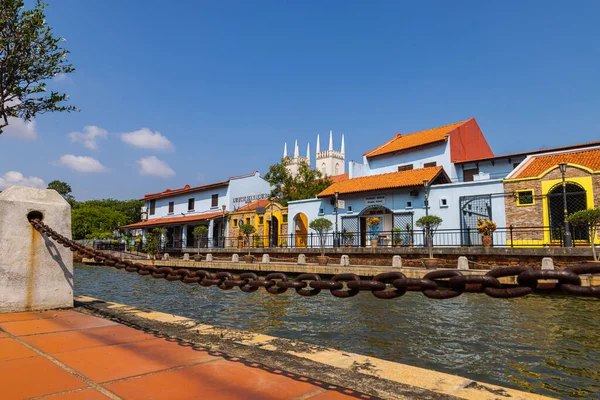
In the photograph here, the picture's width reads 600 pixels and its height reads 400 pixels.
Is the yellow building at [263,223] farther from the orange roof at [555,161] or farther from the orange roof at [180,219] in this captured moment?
the orange roof at [555,161]

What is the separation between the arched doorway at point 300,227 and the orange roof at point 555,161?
13537 millimetres

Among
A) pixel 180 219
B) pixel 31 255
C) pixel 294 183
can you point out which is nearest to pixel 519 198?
pixel 294 183

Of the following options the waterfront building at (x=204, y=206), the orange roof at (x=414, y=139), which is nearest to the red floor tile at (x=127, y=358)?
the orange roof at (x=414, y=139)

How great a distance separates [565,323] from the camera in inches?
273

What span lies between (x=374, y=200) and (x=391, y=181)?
1.56 meters

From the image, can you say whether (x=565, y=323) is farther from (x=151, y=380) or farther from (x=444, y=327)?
(x=151, y=380)

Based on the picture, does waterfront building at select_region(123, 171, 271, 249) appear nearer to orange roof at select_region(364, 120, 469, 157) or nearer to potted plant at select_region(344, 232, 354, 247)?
orange roof at select_region(364, 120, 469, 157)

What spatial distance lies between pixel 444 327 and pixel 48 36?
48.7 ft

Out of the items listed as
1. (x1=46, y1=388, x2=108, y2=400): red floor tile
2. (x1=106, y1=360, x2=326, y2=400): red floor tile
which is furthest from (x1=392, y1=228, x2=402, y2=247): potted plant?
(x1=46, y1=388, x2=108, y2=400): red floor tile

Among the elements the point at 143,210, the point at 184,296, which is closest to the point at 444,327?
the point at 184,296

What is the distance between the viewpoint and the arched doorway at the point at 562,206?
1645cm

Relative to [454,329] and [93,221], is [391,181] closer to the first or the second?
[454,329]

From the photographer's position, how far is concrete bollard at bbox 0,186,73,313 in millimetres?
3889

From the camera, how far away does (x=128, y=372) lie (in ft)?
6.88
